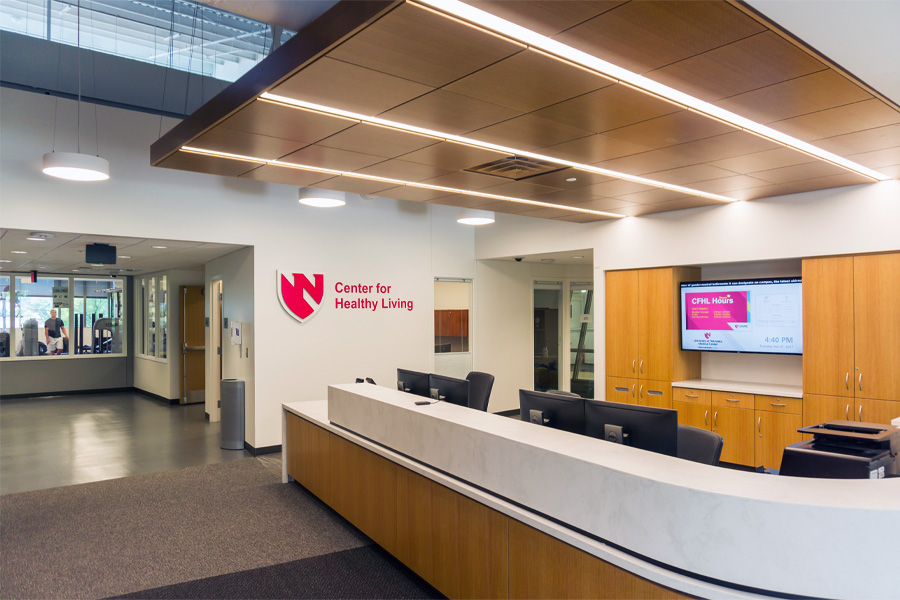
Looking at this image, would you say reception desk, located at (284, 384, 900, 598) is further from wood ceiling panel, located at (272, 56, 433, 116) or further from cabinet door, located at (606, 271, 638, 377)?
cabinet door, located at (606, 271, 638, 377)

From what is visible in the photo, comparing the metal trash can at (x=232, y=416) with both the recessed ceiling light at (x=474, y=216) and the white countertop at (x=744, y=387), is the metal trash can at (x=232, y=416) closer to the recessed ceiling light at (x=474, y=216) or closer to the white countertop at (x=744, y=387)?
the recessed ceiling light at (x=474, y=216)

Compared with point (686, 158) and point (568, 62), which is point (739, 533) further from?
point (686, 158)

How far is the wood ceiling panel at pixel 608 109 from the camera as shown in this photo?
3.28 metres

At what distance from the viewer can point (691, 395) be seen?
22.3 feet

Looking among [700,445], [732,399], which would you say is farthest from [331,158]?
[732,399]

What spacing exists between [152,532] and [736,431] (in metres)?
5.87

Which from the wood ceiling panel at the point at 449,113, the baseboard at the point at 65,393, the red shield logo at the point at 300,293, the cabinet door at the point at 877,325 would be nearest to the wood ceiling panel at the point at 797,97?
the wood ceiling panel at the point at 449,113

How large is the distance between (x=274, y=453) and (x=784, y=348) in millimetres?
6273

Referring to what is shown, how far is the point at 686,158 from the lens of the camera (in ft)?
15.2

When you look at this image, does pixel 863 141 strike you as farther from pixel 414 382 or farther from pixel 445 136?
pixel 414 382

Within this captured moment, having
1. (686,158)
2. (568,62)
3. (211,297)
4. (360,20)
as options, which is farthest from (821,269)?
(211,297)

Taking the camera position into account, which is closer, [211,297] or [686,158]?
[686,158]

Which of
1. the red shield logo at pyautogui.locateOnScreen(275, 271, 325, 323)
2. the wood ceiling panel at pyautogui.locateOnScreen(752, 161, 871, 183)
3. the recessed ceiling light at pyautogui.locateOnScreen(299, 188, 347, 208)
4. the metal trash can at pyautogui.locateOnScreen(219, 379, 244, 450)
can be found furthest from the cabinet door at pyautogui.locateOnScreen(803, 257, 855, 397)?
the metal trash can at pyautogui.locateOnScreen(219, 379, 244, 450)

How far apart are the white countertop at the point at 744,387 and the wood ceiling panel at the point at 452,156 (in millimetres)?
3883
